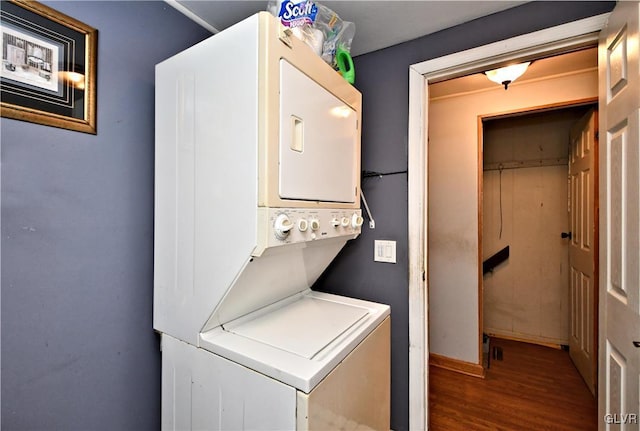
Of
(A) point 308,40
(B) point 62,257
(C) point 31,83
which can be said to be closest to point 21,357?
(B) point 62,257

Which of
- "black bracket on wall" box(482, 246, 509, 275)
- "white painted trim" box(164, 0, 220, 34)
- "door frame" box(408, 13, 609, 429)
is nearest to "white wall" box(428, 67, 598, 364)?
"black bracket on wall" box(482, 246, 509, 275)

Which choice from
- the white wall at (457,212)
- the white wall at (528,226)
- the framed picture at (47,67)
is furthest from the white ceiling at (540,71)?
the framed picture at (47,67)

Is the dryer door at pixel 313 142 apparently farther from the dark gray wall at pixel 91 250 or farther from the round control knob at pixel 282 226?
the dark gray wall at pixel 91 250

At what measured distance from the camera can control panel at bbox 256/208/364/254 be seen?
0.99 meters

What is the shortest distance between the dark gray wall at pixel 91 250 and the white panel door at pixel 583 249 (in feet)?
9.96

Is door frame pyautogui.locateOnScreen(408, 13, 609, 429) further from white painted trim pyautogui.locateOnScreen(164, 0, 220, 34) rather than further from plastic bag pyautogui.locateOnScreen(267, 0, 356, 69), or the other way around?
white painted trim pyautogui.locateOnScreen(164, 0, 220, 34)

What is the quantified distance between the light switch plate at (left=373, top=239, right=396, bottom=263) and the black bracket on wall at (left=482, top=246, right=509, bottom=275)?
2188 mm

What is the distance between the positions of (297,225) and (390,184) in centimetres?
94

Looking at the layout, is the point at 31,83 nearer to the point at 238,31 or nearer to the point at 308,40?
the point at 238,31

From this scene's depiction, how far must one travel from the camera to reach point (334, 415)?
3.36 feet

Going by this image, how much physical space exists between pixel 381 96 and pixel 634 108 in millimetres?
1163

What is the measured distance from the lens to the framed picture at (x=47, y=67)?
3.29 ft

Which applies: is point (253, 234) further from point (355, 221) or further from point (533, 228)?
point (533, 228)

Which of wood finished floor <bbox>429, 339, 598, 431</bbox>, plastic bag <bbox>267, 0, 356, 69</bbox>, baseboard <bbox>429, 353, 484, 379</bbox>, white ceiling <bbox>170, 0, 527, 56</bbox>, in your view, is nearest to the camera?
plastic bag <bbox>267, 0, 356, 69</bbox>
